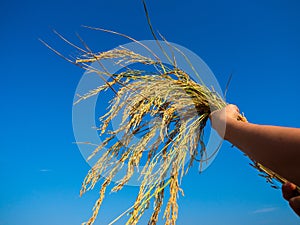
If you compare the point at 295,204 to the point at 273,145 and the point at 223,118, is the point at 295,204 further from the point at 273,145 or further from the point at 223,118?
the point at 273,145

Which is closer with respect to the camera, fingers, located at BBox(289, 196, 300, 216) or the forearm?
the forearm

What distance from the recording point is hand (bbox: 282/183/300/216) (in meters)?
1.35

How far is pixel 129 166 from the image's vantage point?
168 centimetres

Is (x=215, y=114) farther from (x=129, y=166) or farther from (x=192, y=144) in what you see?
(x=129, y=166)

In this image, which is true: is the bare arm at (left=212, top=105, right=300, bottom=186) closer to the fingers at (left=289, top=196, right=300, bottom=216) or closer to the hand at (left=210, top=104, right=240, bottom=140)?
the hand at (left=210, top=104, right=240, bottom=140)

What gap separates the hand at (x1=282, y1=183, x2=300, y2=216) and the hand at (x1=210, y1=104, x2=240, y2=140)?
0.43 meters

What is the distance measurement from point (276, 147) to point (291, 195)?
79 cm

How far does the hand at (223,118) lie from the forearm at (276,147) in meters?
0.28

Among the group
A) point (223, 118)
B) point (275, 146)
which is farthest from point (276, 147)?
point (223, 118)

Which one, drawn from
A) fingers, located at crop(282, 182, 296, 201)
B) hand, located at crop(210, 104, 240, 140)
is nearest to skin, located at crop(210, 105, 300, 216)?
hand, located at crop(210, 104, 240, 140)

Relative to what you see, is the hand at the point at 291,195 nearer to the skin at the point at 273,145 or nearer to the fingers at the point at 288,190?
the fingers at the point at 288,190

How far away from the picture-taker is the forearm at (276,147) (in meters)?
0.75

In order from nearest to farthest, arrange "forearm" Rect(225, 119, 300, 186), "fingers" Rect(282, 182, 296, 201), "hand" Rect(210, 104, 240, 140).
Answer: "forearm" Rect(225, 119, 300, 186) → "hand" Rect(210, 104, 240, 140) → "fingers" Rect(282, 182, 296, 201)

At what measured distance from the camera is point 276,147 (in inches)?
31.3
